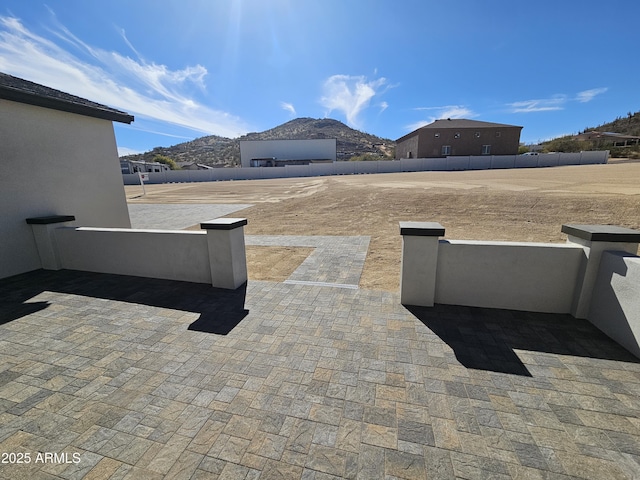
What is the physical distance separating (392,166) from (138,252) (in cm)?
4403

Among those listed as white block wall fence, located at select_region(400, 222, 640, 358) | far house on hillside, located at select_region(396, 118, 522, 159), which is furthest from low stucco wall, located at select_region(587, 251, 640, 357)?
far house on hillside, located at select_region(396, 118, 522, 159)

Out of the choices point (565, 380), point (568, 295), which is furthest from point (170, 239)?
point (568, 295)

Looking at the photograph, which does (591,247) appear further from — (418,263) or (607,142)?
(607,142)

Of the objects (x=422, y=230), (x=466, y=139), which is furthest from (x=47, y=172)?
(x=466, y=139)

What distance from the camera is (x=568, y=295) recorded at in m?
3.74

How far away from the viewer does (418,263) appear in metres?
4.00

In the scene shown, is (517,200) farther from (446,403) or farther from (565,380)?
(446,403)

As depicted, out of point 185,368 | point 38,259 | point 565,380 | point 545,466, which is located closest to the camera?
point 545,466

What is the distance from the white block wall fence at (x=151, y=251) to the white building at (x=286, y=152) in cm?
5640

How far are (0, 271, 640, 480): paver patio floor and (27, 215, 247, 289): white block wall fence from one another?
0.96 m

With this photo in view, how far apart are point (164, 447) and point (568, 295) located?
492cm

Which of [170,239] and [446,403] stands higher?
[170,239]

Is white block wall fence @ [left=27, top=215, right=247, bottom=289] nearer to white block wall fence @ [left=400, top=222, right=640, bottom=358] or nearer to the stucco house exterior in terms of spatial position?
the stucco house exterior

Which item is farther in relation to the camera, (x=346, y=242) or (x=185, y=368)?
(x=346, y=242)
